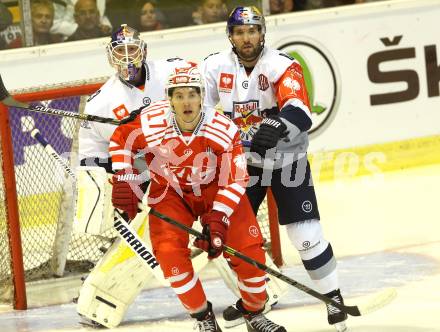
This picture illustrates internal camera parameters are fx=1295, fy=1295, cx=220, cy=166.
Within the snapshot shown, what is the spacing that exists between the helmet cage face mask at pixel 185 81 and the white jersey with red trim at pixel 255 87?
492mm

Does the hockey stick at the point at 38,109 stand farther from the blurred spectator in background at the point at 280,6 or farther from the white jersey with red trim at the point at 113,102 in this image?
the blurred spectator in background at the point at 280,6

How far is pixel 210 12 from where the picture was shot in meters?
8.00

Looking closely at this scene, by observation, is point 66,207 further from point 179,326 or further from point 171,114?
point 171,114

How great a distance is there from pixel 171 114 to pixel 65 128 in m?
1.80

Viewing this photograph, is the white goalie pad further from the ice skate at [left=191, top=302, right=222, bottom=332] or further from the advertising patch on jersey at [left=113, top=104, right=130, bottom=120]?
the advertising patch on jersey at [left=113, top=104, right=130, bottom=120]

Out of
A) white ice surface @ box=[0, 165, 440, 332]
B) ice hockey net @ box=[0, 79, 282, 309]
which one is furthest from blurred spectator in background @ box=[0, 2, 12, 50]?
white ice surface @ box=[0, 165, 440, 332]

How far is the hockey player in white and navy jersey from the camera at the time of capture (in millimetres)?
5211

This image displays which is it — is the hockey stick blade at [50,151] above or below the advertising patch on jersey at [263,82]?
below

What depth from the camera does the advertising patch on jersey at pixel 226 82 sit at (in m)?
5.37

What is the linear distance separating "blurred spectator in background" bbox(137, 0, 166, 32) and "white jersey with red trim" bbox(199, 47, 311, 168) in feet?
8.10

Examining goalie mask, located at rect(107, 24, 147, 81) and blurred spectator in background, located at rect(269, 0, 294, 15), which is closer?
goalie mask, located at rect(107, 24, 147, 81)

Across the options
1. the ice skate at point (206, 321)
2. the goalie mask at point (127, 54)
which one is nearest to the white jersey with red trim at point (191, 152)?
the ice skate at point (206, 321)

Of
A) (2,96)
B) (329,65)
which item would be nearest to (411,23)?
(329,65)

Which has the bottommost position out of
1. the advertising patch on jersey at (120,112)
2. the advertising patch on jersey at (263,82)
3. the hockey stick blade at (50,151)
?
the hockey stick blade at (50,151)
